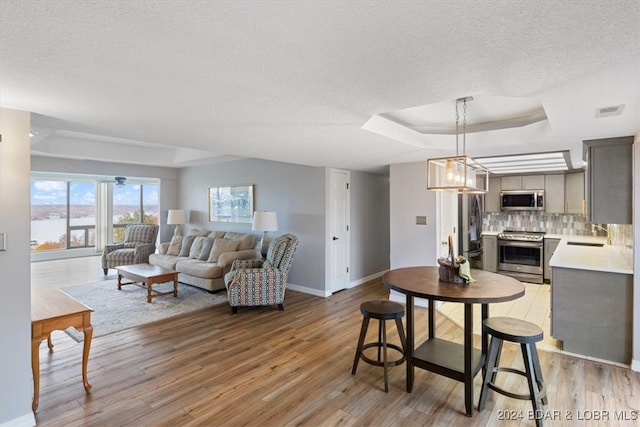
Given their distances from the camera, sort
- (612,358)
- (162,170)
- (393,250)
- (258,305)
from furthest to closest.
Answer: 1. (162,170)
2. (393,250)
3. (258,305)
4. (612,358)

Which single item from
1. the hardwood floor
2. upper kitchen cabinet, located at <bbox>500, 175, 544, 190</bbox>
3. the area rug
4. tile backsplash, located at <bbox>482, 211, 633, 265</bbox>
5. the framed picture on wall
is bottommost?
the hardwood floor

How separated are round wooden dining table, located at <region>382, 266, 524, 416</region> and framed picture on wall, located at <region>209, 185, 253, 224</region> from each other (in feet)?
13.1

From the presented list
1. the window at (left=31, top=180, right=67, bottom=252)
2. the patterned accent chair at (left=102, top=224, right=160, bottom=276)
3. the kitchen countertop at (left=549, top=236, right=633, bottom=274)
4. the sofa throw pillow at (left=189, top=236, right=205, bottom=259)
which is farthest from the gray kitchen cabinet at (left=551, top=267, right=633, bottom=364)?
the window at (left=31, top=180, right=67, bottom=252)

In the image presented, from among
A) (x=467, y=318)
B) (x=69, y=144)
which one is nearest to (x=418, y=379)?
(x=467, y=318)

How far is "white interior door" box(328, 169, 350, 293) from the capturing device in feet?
17.7

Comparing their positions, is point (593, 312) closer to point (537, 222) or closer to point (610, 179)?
point (610, 179)

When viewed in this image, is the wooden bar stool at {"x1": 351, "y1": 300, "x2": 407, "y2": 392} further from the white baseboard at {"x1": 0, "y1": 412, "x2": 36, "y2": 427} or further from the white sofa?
the white sofa

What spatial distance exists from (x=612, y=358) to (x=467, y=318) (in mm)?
1930

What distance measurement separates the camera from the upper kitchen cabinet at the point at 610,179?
3.10 meters

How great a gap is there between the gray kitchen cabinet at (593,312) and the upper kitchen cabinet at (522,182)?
343 cm

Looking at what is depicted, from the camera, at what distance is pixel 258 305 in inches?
178

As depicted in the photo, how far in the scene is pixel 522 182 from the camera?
249 inches

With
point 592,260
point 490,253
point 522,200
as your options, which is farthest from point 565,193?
point 592,260

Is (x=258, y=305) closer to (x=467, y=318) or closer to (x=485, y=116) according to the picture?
(x=467, y=318)
